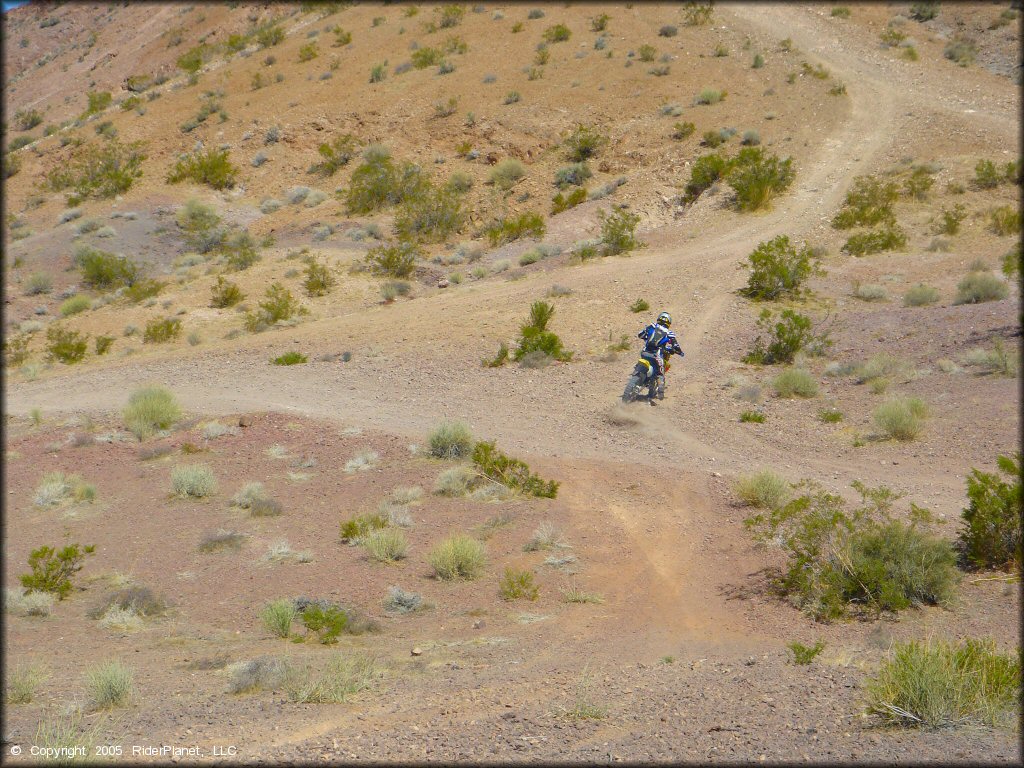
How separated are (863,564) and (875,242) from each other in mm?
17231

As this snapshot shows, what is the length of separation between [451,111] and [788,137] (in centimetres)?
1522

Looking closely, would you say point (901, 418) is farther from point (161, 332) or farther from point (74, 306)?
point (74, 306)

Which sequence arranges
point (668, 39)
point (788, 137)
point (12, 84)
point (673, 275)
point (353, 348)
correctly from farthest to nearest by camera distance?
point (12, 84) → point (668, 39) → point (788, 137) → point (673, 275) → point (353, 348)

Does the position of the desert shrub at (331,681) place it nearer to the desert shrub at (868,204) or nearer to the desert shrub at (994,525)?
the desert shrub at (994,525)

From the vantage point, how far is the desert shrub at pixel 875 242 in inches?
872

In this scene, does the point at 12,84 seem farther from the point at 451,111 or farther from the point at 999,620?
the point at 999,620

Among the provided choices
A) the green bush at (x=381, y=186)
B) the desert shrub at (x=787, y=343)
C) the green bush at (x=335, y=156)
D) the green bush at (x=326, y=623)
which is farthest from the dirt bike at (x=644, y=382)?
the green bush at (x=335, y=156)

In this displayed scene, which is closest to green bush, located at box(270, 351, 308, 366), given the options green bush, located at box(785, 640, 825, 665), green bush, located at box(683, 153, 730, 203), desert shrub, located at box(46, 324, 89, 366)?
desert shrub, located at box(46, 324, 89, 366)

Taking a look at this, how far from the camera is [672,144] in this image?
30.8 metres

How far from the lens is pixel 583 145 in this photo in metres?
31.9

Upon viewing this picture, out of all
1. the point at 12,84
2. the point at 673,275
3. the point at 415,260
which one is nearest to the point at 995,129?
the point at 673,275

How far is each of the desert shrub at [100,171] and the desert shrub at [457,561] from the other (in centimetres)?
3052

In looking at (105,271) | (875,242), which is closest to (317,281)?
(105,271)

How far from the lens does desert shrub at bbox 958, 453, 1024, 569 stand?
7.88m
